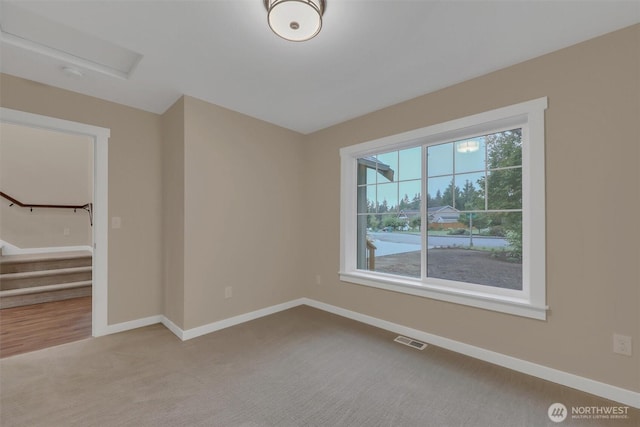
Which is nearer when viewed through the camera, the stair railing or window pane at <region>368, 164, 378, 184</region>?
window pane at <region>368, 164, 378, 184</region>

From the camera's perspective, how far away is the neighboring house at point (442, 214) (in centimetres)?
271

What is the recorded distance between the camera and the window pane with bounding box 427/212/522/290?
2.37 metres

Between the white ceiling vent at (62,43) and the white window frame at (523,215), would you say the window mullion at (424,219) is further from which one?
the white ceiling vent at (62,43)

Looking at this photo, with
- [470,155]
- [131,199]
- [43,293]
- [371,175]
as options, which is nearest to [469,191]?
[470,155]

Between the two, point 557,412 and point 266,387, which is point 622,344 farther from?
point 266,387

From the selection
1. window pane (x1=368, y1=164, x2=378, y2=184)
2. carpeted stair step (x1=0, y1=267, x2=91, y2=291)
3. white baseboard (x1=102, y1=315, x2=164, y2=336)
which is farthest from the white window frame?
carpeted stair step (x1=0, y1=267, x2=91, y2=291)

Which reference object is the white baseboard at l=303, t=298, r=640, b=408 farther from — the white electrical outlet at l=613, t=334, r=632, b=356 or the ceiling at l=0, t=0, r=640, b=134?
the ceiling at l=0, t=0, r=640, b=134

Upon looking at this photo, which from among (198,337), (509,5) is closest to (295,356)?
(198,337)

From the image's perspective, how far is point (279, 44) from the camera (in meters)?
2.01

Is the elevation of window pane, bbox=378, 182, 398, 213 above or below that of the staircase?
above

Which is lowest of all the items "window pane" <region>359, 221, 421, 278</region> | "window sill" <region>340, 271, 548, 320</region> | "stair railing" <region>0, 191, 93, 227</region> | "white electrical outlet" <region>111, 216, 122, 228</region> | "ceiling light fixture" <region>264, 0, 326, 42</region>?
"window sill" <region>340, 271, 548, 320</region>

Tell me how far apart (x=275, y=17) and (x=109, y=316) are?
3280mm

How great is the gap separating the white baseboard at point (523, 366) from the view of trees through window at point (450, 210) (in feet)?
1.91

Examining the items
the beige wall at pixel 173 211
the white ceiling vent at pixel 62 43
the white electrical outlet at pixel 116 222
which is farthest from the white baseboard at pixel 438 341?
the white ceiling vent at pixel 62 43
